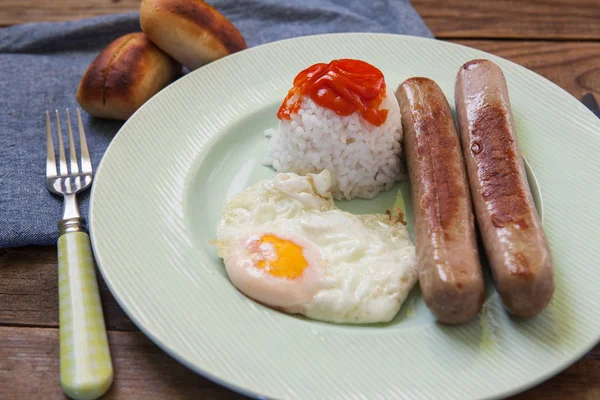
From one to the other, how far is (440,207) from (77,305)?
1439 millimetres

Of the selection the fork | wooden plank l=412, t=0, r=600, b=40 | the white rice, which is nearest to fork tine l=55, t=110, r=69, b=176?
the fork

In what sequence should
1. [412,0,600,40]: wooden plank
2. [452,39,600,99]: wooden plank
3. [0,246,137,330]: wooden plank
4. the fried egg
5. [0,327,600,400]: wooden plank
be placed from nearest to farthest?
[0,327,600,400]: wooden plank → the fried egg → [0,246,137,330]: wooden plank → [452,39,600,99]: wooden plank → [412,0,600,40]: wooden plank

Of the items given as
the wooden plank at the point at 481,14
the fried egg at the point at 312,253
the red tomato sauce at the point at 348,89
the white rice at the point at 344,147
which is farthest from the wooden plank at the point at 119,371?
the wooden plank at the point at 481,14

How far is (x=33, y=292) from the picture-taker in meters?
2.69

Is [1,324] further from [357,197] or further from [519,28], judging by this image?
[519,28]

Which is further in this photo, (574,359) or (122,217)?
(122,217)

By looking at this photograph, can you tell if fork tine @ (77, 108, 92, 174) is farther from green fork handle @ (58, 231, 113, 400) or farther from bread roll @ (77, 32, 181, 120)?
green fork handle @ (58, 231, 113, 400)

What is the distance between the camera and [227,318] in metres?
2.37

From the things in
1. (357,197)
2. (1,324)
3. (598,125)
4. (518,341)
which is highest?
(598,125)

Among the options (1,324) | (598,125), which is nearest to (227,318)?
(1,324)

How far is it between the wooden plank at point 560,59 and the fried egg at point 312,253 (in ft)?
5.73

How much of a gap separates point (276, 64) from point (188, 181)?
3.38 ft

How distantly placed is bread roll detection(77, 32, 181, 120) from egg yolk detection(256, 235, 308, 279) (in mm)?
1352

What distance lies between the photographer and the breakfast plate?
85.1 inches
